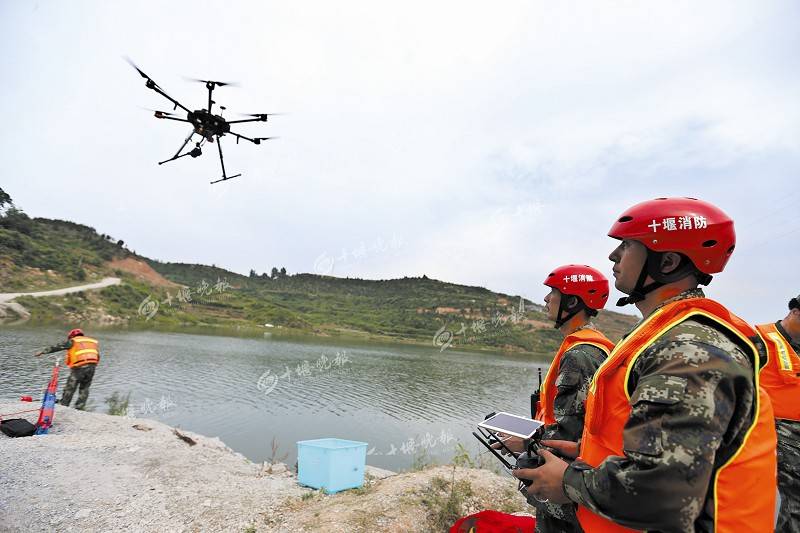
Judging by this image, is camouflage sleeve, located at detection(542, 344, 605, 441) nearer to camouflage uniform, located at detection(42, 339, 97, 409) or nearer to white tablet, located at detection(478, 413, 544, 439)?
white tablet, located at detection(478, 413, 544, 439)

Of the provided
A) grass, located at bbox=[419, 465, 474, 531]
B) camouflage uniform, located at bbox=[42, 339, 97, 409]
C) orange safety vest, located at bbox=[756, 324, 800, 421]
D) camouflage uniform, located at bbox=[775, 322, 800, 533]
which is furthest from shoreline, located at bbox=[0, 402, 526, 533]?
orange safety vest, located at bbox=[756, 324, 800, 421]

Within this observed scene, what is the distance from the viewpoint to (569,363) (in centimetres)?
347

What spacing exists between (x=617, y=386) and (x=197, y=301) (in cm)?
9526

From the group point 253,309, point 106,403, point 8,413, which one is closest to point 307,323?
Result: point 253,309

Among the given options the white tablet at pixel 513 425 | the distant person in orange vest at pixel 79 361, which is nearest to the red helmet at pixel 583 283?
the white tablet at pixel 513 425

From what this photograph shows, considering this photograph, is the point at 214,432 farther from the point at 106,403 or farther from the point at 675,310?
the point at 675,310

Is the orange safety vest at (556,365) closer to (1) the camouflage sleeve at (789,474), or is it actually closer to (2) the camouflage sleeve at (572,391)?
(2) the camouflage sleeve at (572,391)

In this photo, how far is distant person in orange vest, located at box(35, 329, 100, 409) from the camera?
1247 centimetres

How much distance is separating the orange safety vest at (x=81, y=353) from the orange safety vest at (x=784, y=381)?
15.1 m

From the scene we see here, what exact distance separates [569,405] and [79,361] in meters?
14.1

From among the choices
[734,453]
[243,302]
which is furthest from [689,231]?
[243,302]

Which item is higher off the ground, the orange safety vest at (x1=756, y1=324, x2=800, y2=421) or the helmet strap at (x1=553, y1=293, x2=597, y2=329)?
the helmet strap at (x1=553, y1=293, x2=597, y2=329)

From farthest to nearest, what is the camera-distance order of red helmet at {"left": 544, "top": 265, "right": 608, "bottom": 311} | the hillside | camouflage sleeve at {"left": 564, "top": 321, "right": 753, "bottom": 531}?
the hillside
red helmet at {"left": 544, "top": 265, "right": 608, "bottom": 311}
camouflage sleeve at {"left": 564, "top": 321, "right": 753, "bottom": 531}

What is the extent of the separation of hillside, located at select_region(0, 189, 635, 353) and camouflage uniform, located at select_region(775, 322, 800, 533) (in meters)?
56.5
